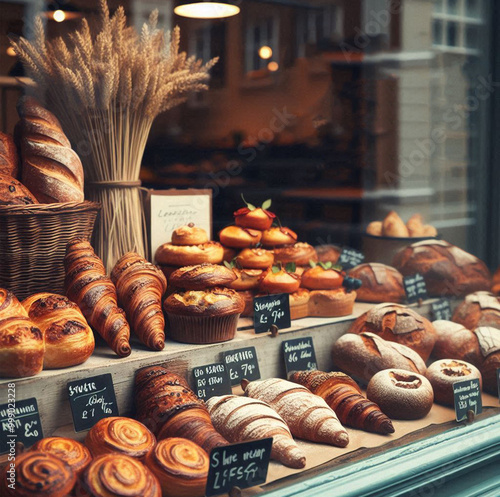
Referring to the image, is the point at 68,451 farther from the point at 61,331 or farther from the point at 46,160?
the point at 46,160

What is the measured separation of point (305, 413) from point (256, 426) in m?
0.18

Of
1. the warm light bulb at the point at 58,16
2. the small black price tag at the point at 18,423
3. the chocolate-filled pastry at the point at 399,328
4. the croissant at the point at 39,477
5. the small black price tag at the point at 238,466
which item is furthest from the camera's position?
the warm light bulb at the point at 58,16

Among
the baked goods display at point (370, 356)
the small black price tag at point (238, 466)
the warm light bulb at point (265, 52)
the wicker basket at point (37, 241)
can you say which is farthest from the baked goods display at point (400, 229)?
the small black price tag at point (238, 466)

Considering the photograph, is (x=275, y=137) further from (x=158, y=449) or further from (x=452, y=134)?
(x=158, y=449)

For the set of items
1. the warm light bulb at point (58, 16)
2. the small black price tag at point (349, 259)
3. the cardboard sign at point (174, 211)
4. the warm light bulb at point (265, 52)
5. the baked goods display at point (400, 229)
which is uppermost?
the warm light bulb at point (265, 52)

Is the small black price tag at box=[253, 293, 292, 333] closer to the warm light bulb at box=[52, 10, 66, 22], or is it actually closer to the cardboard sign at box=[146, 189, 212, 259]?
the cardboard sign at box=[146, 189, 212, 259]

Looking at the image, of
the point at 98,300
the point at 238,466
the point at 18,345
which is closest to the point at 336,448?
the point at 238,466

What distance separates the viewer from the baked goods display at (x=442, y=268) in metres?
2.61

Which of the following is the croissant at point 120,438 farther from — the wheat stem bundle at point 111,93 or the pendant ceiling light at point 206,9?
the pendant ceiling light at point 206,9

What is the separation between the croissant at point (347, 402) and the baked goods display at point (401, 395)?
0.06 meters

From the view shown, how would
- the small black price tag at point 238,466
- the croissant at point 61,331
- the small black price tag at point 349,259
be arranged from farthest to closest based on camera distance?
the small black price tag at point 349,259 < the croissant at point 61,331 < the small black price tag at point 238,466

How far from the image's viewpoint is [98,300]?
1.72 metres

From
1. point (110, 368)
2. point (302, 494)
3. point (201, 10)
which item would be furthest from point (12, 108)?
point (302, 494)

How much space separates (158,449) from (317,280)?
1000 mm
